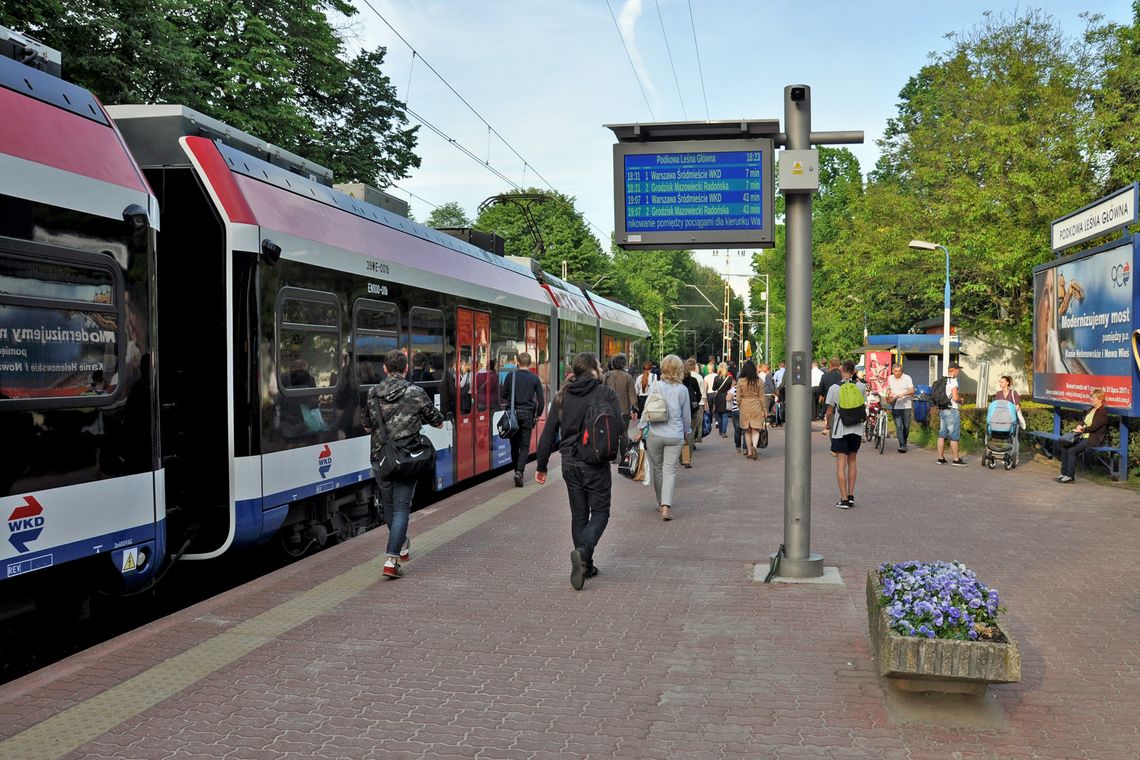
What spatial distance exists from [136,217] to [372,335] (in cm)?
348

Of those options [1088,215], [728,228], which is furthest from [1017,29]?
[728,228]


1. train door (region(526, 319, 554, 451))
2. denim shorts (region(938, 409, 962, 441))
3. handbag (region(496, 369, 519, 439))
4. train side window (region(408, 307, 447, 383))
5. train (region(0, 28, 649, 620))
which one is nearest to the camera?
train (region(0, 28, 649, 620))

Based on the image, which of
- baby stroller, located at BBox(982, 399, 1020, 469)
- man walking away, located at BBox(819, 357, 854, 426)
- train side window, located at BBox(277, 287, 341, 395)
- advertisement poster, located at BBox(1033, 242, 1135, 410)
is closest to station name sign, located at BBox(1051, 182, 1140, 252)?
advertisement poster, located at BBox(1033, 242, 1135, 410)

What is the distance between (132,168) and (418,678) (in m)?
3.44

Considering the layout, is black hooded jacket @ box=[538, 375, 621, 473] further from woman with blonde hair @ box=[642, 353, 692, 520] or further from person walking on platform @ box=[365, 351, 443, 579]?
woman with blonde hair @ box=[642, 353, 692, 520]

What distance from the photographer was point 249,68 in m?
22.9

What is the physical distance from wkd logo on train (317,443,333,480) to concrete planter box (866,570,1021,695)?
15.9 ft

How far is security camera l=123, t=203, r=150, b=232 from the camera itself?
5926 millimetres

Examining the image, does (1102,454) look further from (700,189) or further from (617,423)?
(617,423)

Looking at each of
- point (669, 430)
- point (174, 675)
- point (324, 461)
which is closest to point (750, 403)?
point (669, 430)

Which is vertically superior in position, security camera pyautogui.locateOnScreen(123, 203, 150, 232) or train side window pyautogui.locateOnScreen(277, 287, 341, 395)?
security camera pyautogui.locateOnScreen(123, 203, 150, 232)

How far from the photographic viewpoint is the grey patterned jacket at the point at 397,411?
24.1 feet

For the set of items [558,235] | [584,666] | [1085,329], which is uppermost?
[558,235]

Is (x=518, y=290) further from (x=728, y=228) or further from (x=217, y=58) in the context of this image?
(x=217, y=58)
